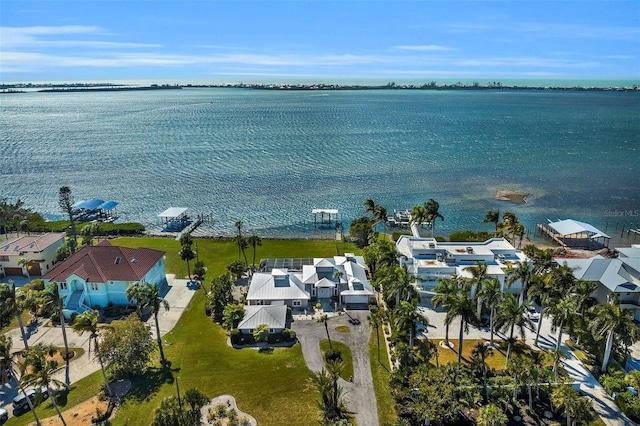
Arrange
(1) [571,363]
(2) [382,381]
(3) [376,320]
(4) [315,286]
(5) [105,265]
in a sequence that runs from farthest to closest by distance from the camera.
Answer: (4) [315,286] → (5) [105,265] → (3) [376,320] → (1) [571,363] → (2) [382,381]

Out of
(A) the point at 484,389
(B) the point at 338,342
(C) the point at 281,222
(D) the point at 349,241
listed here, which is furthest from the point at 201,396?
(C) the point at 281,222

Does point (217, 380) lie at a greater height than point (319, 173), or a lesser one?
lesser

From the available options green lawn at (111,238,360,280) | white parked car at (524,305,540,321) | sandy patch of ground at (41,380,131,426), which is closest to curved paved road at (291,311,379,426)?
sandy patch of ground at (41,380,131,426)

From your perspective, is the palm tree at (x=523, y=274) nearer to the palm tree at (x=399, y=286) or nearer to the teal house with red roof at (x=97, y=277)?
the palm tree at (x=399, y=286)

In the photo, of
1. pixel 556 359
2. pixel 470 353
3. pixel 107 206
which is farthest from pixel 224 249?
pixel 556 359

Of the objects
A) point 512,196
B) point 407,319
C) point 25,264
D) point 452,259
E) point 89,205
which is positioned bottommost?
point 512,196

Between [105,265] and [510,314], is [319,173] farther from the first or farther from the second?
[510,314]

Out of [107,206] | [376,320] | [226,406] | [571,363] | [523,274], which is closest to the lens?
[226,406]
